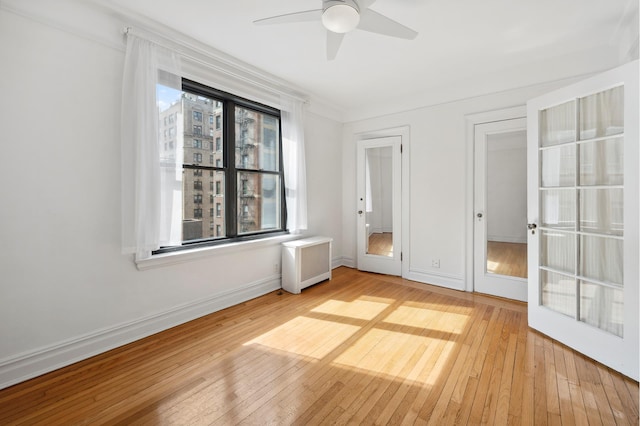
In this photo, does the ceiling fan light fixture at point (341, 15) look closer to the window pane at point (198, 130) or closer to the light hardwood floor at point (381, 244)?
the window pane at point (198, 130)

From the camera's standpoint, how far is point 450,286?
3.74 m

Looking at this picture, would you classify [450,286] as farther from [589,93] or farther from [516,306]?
[589,93]

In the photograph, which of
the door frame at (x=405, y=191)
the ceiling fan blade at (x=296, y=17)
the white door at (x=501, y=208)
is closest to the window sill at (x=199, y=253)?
the door frame at (x=405, y=191)

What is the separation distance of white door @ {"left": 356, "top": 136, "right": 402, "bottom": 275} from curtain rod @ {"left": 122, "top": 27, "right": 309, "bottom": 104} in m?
1.49

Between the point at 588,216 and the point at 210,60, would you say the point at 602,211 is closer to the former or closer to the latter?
the point at 588,216

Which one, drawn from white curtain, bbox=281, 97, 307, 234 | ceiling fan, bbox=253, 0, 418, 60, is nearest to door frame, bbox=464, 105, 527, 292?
ceiling fan, bbox=253, 0, 418, 60

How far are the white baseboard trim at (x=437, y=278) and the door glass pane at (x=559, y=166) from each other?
1623 millimetres

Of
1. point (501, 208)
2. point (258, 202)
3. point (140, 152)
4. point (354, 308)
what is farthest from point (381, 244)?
point (140, 152)

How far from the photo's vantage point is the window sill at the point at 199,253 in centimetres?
245

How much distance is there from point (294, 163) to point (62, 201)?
7.81 ft

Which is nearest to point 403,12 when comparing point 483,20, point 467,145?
point 483,20

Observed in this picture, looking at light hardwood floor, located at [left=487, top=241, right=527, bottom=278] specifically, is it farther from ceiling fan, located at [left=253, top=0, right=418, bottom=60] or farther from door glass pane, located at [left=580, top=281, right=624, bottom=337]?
ceiling fan, located at [left=253, top=0, right=418, bottom=60]

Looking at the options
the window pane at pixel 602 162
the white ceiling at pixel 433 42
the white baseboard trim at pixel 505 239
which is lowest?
the white baseboard trim at pixel 505 239

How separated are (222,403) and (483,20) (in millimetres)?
3400
